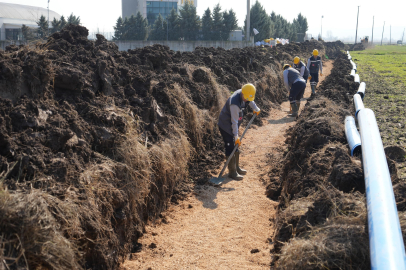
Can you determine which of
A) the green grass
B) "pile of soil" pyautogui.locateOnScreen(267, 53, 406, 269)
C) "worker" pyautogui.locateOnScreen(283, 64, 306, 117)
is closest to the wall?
the green grass

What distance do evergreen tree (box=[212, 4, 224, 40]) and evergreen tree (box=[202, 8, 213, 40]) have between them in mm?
518

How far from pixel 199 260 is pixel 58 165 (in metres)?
2.20

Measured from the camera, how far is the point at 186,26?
45062mm

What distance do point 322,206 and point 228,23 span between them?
146 feet

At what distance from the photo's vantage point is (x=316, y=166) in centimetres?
555

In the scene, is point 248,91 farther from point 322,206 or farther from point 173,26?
point 173,26

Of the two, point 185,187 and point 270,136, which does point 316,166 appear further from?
point 270,136

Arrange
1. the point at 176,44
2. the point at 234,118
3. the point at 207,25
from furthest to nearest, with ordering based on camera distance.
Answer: the point at 207,25 < the point at 176,44 < the point at 234,118

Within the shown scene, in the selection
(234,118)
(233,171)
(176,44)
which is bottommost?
(233,171)

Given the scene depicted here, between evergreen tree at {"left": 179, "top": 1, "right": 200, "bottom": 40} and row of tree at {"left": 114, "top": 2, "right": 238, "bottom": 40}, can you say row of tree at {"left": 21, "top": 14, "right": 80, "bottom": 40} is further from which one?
evergreen tree at {"left": 179, "top": 1, "right": 200, "bottom": 40}

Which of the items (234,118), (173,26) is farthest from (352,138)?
(173,26)

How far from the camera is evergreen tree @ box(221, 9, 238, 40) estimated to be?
45.8 m

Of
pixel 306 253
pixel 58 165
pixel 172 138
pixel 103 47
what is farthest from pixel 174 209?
pixel 103 47

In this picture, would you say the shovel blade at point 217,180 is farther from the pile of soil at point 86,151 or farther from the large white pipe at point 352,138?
the large white pipe at point 352,138
